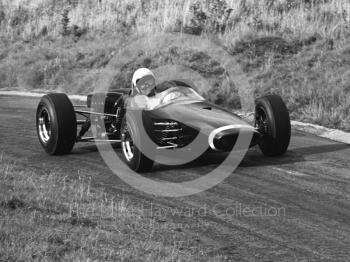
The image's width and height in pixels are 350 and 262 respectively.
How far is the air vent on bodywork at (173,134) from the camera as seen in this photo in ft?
32.7

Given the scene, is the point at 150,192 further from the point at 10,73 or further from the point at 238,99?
the point at 10,73

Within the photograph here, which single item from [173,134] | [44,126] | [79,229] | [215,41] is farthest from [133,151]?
[215,41]

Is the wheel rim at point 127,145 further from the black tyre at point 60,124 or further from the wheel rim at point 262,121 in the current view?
the wheel rim at point 262,121

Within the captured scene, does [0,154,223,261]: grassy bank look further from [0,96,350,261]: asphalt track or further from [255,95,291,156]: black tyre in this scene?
[255,95,291,156]: black tyre

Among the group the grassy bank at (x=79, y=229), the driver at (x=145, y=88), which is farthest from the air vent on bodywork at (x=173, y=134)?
the grassy bank at (x=79, y=229)

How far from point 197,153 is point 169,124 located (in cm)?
65

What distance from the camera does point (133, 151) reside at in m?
9.67

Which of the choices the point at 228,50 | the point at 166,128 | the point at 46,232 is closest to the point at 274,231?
the point at 46,232

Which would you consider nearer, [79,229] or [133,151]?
[79,229]

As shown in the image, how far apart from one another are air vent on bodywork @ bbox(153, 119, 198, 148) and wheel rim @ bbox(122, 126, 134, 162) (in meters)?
0.43

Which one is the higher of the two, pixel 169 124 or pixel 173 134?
pixel 169 124

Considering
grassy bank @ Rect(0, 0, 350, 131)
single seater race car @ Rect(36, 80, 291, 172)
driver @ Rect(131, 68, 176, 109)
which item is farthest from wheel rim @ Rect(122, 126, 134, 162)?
grassy bank @ Rect(0, 0, 350, 131)

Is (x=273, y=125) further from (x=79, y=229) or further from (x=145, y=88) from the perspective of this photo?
(x=79, y=229)

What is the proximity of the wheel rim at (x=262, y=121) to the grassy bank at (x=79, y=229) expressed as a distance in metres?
3.20
